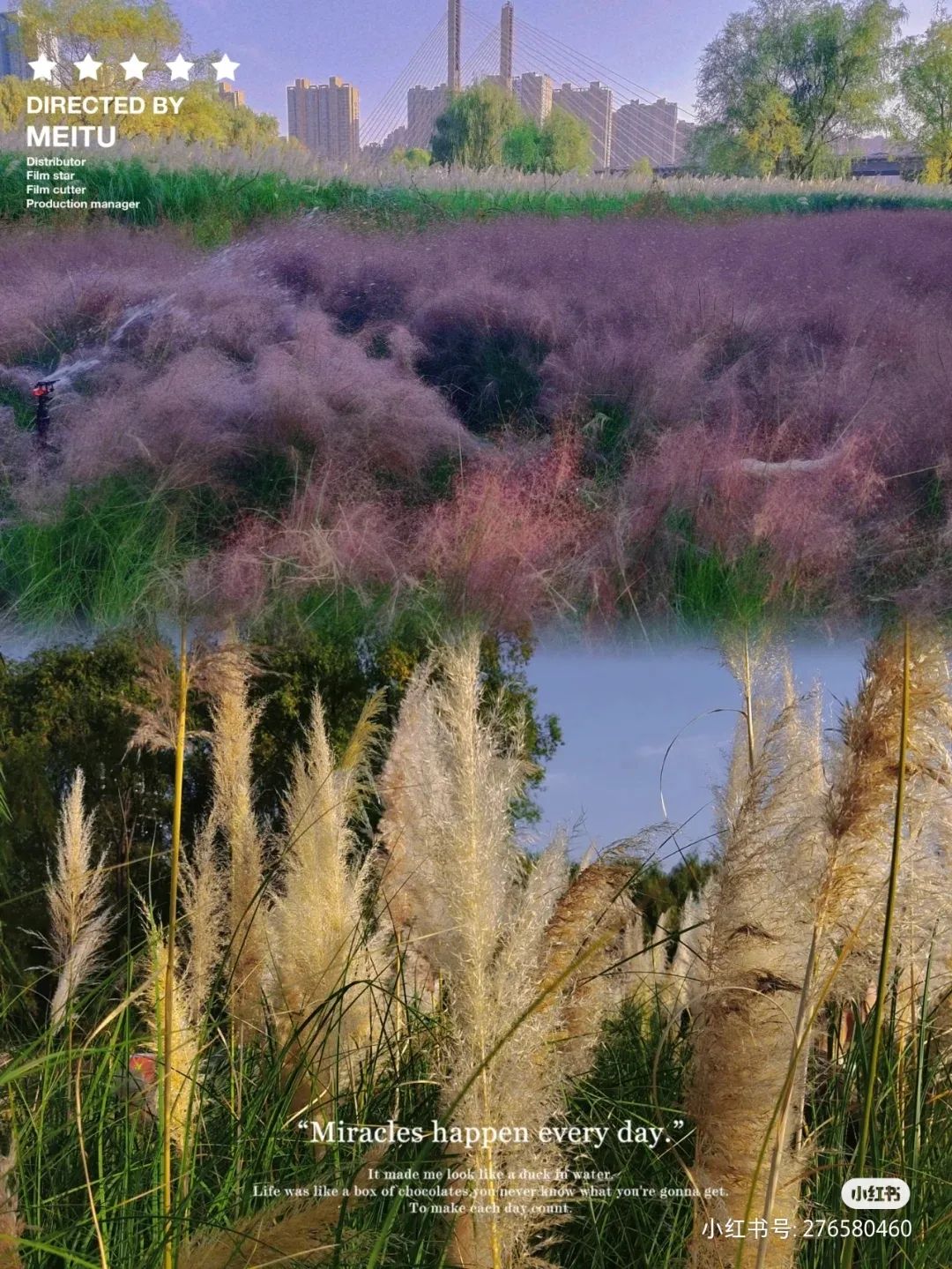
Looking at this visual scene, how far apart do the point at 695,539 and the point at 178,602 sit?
3.27 feet

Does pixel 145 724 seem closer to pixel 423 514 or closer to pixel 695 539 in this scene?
pixel 423 514

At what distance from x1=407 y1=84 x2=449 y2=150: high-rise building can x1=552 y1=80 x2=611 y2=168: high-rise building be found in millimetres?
264

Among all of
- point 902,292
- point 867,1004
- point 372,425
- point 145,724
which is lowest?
point 867,1004

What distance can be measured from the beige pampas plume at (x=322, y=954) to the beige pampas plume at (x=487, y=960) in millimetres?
367

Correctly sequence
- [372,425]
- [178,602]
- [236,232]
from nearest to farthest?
[178,602] < [372,425] < [236,232]

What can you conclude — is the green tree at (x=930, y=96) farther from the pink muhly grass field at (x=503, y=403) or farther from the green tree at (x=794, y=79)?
the pink muhly grass field at (x=503, y=403)

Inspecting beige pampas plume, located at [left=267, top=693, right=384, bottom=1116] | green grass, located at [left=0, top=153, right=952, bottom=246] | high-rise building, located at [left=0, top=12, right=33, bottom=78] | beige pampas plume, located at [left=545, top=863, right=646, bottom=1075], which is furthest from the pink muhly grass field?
beige pampas plume, located at [left=545, top=863, right=646, bottom=1075]

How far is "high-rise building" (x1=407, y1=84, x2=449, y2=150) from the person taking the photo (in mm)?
2438

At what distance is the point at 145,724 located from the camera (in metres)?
1.35

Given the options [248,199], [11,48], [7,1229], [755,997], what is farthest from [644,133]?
[7,1229]

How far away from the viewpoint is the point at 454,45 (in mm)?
2363

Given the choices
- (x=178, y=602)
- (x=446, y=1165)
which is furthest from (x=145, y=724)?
(x=178, y=602)

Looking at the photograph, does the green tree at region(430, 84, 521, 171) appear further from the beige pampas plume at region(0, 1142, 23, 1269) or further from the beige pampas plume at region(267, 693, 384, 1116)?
the beige pampas plume at region(0, 1142, 23, 1269)

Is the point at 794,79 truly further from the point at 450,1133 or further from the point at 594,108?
the point at 450,1133
